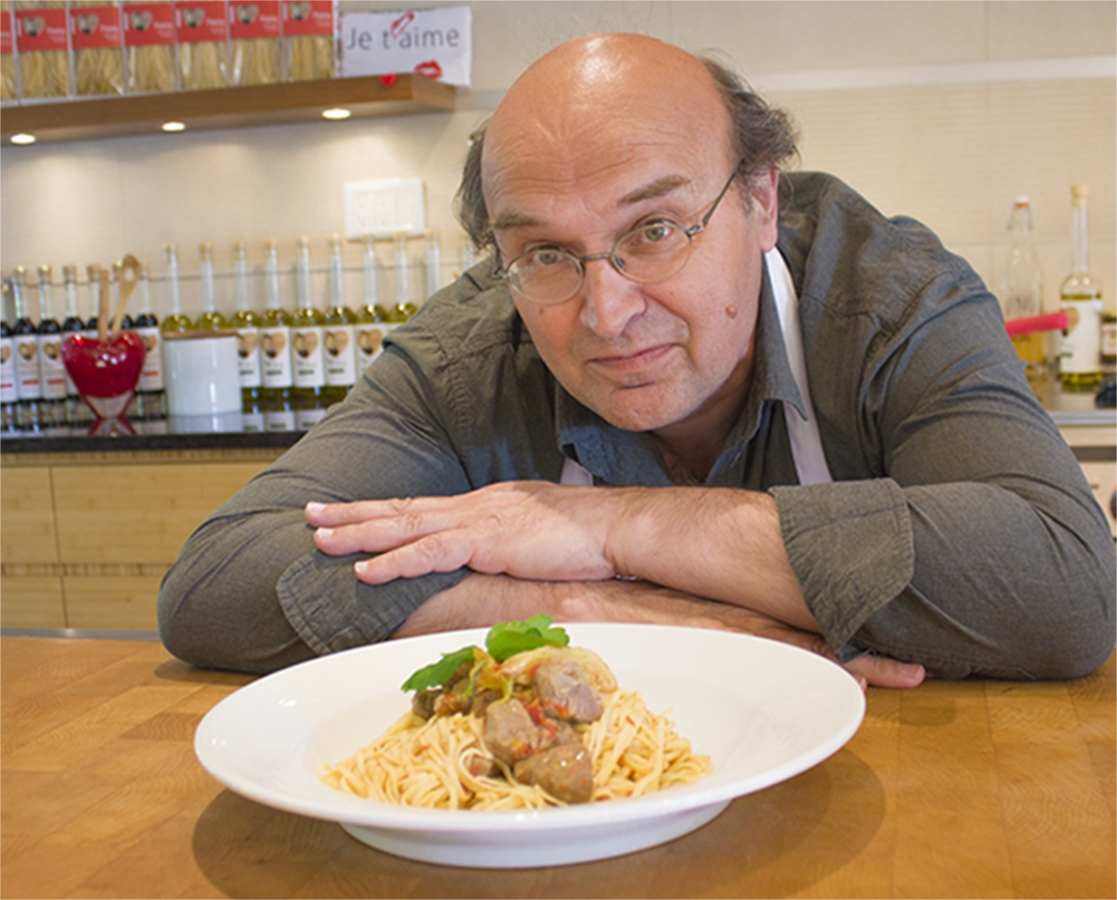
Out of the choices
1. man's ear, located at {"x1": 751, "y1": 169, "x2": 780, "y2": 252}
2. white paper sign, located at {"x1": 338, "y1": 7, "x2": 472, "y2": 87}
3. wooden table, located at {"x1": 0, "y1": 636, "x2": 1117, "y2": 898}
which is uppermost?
white paper sign, located at {"x1": 338, "y1": 7, "x2": 472, "y2": 87}

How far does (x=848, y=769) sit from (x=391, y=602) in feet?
1.59

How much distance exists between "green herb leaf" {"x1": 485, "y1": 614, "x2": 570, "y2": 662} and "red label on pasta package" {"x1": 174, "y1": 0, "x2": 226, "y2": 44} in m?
2.77

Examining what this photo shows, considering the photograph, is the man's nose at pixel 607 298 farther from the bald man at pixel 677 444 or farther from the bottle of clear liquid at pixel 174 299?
the bottle of clear liquid at pixel 174 299

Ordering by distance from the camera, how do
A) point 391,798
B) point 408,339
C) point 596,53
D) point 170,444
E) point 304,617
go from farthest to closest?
point 170,444 < point 408,339 < point 596,53 < point 304,617 < point 391,798

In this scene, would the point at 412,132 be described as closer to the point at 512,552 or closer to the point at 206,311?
the point at 206,311

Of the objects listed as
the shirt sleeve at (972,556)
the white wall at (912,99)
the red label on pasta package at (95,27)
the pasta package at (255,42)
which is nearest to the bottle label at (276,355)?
the white wall at (912,99)

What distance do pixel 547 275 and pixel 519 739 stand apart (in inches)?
26.4

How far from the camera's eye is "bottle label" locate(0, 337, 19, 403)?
3.32 metres

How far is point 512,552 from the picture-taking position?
3.64 feet

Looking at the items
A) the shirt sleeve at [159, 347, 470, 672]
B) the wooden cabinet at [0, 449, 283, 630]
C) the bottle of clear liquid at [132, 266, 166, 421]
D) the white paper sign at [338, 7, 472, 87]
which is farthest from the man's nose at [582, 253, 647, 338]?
the bottle of clear liquid at [132, 266, 166, 421]

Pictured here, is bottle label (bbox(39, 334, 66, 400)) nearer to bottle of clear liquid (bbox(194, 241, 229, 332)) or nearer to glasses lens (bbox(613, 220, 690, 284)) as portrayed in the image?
bottle of clear liquid (bbox(194, 241, 229, 332))

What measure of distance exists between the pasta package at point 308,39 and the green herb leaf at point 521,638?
261 centimetres

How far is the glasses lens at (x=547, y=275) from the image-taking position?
47.9 inches

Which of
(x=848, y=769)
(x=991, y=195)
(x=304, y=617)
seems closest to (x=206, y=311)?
A: (x=991, y=195)
